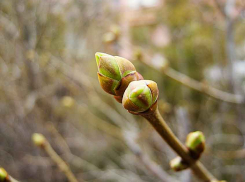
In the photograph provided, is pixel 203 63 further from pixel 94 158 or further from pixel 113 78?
pixel 113 78

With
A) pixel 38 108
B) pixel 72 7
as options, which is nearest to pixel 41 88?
pixel 38 108

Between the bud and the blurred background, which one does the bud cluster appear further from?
the blurred background

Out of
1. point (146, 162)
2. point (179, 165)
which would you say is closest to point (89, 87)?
point (146, 162)

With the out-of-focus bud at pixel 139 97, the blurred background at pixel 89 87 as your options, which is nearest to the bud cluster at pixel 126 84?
the out-of-focus bud at pixel 139 97

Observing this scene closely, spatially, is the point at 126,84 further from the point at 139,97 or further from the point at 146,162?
the point at 146,162

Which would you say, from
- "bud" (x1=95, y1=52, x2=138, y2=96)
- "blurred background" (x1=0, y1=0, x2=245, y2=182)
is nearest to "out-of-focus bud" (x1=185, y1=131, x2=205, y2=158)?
"bud" (x1=95, y1=52, x2=138, y2=96)

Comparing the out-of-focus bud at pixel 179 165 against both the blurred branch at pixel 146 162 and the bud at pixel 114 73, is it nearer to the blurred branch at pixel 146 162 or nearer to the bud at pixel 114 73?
the bud at pixel 114 73

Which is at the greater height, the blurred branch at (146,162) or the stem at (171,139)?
the stem at (171,139)
